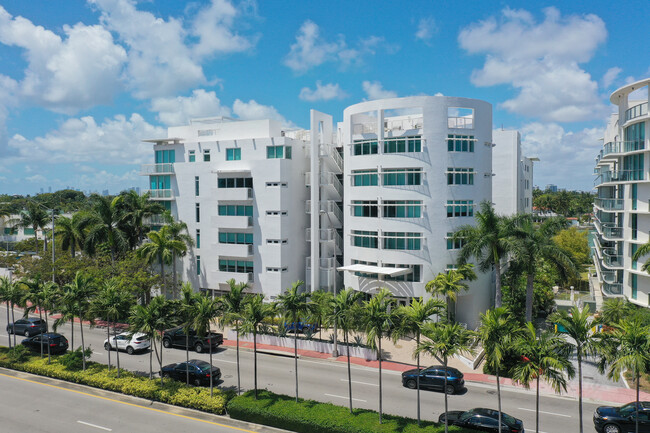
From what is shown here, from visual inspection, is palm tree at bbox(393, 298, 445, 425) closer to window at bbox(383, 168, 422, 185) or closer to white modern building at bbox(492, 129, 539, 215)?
window at bbox(383, 168, 422, 185)

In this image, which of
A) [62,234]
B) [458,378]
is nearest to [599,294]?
[458,378]

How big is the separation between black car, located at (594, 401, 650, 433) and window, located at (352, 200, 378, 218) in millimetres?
23358

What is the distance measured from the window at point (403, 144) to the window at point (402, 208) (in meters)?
4.34

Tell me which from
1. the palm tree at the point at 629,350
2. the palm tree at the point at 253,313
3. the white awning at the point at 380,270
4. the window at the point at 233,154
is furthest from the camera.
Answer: the window at the point at 233,154

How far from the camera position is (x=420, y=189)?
40.5 meters

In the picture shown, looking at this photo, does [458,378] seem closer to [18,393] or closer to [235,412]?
[235,412]

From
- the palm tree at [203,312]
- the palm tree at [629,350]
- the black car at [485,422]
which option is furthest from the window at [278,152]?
the palm tree at [629,350]

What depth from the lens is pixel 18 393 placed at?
27.8 m

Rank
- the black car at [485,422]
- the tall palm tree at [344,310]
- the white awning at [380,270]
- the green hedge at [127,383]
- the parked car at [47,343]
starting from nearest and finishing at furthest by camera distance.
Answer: the black car at [485,422] → the tall palm tree at [344,310] → the green hedge at [127,383] → the parked car at [47,343] → the white awning at [380,270]

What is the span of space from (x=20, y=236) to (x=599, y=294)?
300 feet

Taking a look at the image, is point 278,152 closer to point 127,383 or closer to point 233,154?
point 233,154

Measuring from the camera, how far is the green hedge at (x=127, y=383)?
24.9 meters

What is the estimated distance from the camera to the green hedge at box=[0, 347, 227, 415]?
981 inches

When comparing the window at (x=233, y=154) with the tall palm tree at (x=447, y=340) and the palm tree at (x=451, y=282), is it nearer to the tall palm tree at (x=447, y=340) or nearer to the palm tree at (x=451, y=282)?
the palm tree at (x=451, y=282)
